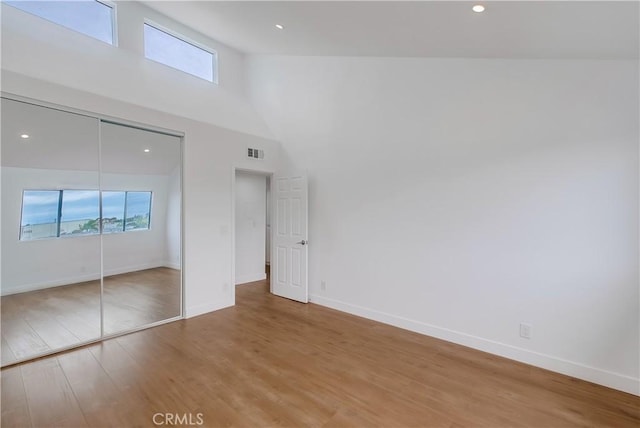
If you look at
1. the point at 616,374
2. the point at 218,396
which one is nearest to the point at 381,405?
the point at 218,396

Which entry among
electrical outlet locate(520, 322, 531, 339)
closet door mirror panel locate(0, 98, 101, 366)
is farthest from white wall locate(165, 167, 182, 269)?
electrical outlet locate(520, 322, 531, 339)

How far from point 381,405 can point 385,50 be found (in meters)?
3.33

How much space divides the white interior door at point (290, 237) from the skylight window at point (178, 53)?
2055 millimetres

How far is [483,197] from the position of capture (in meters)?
3.17

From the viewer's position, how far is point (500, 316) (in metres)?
3.09

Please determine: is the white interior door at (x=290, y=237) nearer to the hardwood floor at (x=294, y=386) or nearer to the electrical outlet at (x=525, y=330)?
the hardwood floor at (x=294, y=386)

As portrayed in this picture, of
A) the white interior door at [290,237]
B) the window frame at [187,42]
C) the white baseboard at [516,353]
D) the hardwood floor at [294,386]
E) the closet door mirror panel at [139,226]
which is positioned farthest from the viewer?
the white interior door at [290,237]

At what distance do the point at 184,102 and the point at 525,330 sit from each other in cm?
500

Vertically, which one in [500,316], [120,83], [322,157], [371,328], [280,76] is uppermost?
[280,76]

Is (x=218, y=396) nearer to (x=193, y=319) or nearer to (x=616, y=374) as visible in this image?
(x=193, y=319)

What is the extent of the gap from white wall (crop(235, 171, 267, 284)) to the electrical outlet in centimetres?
467

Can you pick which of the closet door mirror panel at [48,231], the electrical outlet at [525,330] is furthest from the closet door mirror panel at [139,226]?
the electrical outlet at [525,330]

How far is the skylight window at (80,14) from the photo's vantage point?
9.65ft

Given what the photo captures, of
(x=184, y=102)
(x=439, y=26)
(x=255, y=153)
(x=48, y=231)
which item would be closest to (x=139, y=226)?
(x=48, y=231)
